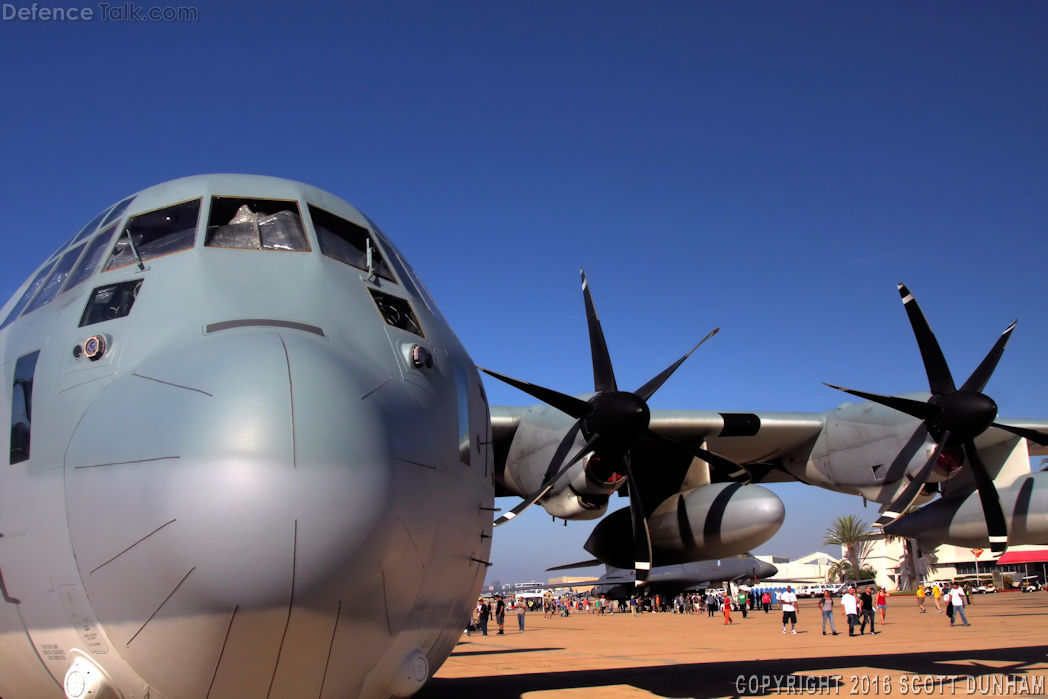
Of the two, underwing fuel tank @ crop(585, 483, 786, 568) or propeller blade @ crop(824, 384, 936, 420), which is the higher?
propeller blade @ crop(824, 384, 936, 420)

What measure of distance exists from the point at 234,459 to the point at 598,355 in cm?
825

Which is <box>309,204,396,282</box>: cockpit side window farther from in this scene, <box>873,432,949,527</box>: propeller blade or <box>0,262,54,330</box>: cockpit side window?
<box>873,432,949,527</box>: propeller blade

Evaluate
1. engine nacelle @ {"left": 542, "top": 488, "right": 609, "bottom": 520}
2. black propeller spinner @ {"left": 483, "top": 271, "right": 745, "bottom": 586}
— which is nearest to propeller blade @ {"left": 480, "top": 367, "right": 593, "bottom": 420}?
black propeller spinner @ {"left": 483, "top": 271, "right": 745, "bottom": 586}

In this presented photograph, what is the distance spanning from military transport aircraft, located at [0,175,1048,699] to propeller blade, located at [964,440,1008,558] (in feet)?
29.9

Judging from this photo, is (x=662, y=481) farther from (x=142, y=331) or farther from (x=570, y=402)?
(x=142, y=331)

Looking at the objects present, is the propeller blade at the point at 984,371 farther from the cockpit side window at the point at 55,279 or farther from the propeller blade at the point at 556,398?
the cockpit side window at the point at 55,279

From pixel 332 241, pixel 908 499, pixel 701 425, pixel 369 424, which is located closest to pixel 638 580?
pixel 701 425

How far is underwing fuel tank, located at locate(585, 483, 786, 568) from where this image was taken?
468 inches

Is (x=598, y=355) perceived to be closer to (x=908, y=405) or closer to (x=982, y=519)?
(x=908, y=405)

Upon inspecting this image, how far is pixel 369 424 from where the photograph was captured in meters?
4.07

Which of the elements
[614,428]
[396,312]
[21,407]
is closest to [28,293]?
[21,407]

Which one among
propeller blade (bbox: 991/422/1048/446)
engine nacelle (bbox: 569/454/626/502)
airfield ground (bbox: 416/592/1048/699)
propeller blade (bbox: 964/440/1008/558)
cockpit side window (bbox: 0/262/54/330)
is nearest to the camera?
cockpit side window (bbox: 0/262/54/330)

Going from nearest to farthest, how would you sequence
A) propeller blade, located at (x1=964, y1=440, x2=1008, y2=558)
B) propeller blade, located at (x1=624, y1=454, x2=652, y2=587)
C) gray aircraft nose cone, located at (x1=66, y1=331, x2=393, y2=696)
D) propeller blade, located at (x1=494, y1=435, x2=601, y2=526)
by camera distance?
1. gray aircraft nose cone, located at (x1=66, y1=331, x2=393, y2=696)
2. propeller blade, located at (x1=494, y1=435, x2=601, y2=526)
3. propeller blade, located at (x1=624, y1=454, x2=652, y2=587)
4. propeller blade, located at (x1=964, y1=440, x2=1008, y2=558)

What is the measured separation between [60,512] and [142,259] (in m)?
1.96
